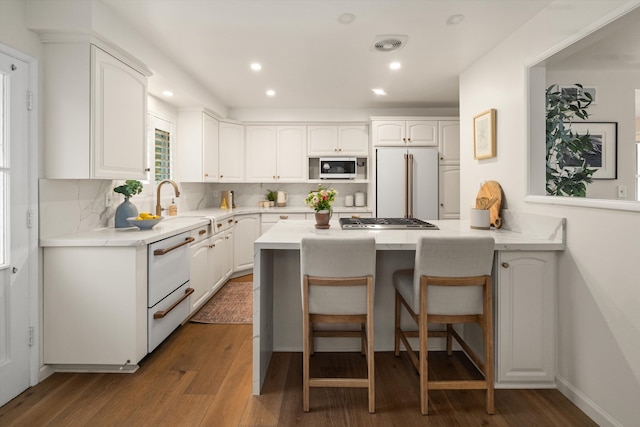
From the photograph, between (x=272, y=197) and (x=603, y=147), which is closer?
(x=603, y=147)

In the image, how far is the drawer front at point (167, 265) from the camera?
2564 mm

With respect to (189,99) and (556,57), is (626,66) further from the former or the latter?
(189,99)

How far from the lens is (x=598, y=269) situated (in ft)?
6.29

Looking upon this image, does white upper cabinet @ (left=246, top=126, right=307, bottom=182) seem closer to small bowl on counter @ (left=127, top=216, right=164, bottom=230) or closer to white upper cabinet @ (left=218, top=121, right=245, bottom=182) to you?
white upper cabinet @ (left=218, top=121, right=245, bottom=182)

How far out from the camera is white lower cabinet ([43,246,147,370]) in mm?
2334

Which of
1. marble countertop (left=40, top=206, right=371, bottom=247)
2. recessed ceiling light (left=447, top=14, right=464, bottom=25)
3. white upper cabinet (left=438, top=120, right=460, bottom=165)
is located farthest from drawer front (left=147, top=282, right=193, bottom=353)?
white upper cabinet (left=438, top=120, right=460, bottom=165)

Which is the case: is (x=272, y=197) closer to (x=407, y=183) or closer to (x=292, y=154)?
(x=292, y=154)

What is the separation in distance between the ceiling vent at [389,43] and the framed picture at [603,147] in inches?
64.5

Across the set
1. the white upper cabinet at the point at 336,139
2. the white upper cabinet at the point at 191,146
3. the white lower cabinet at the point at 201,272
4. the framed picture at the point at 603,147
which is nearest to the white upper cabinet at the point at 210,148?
the white upper cabinet at the point at 191,146

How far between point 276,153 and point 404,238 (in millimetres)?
3641

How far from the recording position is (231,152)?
17.6ft

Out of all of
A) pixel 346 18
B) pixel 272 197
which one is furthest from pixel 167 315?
pixel 272 197

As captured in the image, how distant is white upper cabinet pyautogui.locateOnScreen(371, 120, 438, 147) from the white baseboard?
142 inches

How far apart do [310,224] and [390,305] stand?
92 centimetres
